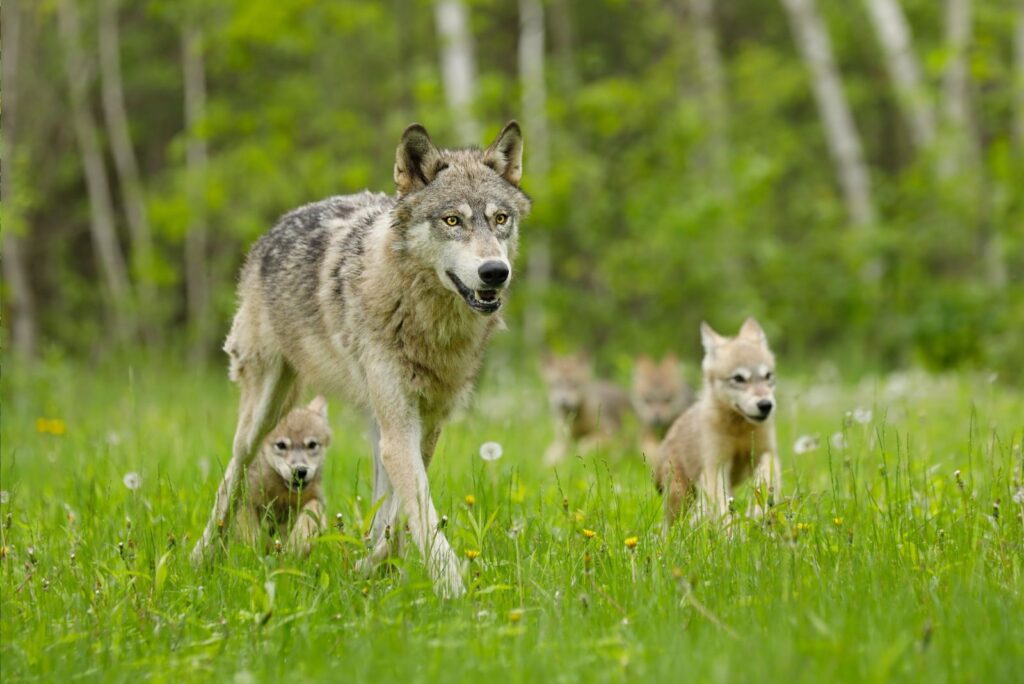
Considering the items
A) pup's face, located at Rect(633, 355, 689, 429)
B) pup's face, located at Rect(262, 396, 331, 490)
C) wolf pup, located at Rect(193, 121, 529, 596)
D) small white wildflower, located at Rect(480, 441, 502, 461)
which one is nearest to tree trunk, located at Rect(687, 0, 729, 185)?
pup's face, located at Rect(633, 355, 689, 429)

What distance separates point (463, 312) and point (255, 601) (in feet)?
5.57

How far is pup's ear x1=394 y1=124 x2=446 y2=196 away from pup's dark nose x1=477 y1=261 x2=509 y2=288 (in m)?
0.72

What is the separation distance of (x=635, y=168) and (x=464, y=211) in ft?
38.0

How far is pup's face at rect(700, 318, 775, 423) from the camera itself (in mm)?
5891

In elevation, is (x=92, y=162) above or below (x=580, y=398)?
above

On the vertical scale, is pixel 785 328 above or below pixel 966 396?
above

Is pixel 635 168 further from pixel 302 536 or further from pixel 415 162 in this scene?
pixel 302 536

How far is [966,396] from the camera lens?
32.9 ft

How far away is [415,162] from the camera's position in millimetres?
5027

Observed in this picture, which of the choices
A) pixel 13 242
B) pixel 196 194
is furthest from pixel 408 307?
pixel 196 194

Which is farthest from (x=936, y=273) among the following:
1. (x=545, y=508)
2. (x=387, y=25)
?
(x=545, y=508)

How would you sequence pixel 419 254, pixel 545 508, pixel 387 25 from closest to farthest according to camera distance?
pixel 419 254 → pixel 545 508 → pixel 387 25

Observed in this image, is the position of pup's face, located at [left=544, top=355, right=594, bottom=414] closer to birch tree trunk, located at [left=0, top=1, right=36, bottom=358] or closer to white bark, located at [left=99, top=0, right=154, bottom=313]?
birch tree trunk, located at [left=0, top=1, right=36, bottom=358]

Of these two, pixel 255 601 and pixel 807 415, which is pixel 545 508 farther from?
pixel 807 415
